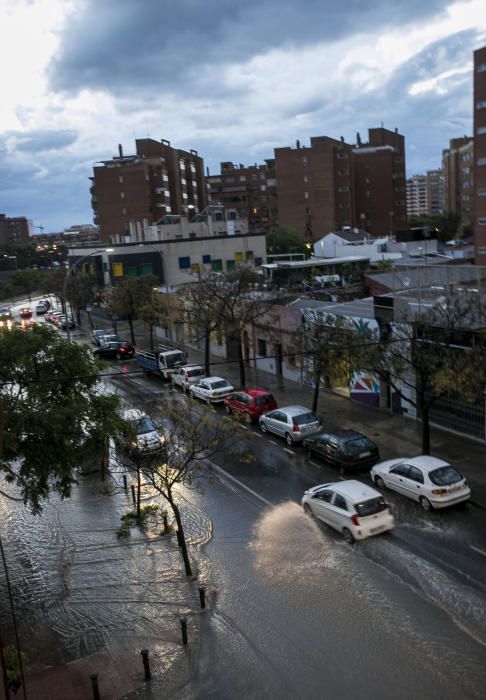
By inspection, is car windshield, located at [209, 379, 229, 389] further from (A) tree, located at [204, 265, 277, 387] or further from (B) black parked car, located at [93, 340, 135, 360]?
(B) black parked car, located at [93, 340, 135, 360]

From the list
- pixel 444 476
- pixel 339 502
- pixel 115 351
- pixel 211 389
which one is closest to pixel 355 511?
A: pixel 339 502

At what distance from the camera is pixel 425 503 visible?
54.3ft

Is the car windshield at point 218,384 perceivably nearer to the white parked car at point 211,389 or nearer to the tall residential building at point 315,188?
the white parked car at point 211,389

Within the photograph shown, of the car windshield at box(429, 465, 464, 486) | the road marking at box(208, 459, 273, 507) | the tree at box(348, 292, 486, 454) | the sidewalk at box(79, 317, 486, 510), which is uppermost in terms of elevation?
the tree at box(348, 292, 486, 454)

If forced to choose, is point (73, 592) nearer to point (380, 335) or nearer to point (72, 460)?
point (72, 460)

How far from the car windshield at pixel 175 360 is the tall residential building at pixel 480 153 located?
118 ft

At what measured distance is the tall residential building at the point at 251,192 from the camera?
125 meters

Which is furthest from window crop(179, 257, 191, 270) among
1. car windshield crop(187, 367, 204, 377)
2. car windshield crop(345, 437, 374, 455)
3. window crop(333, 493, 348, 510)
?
window crop(333, 493, 348, 510)

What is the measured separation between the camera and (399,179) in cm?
11594

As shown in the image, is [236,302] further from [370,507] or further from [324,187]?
[324,187]

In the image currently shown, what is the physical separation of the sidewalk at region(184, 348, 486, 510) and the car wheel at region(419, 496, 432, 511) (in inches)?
53.3

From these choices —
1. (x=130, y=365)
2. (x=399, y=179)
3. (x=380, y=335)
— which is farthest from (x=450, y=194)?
(x=380, y=335)

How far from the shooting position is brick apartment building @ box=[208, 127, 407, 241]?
4038 inches

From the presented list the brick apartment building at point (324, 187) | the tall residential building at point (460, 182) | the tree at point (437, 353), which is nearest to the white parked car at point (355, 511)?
the tree at point (437, 353)
